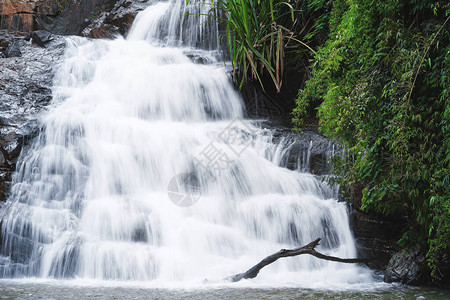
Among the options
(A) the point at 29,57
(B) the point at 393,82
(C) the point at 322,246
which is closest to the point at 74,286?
(C) the point at 322,246

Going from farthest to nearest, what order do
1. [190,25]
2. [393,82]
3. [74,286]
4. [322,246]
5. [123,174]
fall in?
[190,25]
[123,174]
[322,246]
[393,82]
[74,286]

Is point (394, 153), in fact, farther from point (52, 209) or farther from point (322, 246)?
point (52, 209)

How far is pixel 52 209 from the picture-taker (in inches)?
186

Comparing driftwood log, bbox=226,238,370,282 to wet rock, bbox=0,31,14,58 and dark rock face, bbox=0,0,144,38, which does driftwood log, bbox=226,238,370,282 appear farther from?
dark rock face, bbox=0,0,144,38

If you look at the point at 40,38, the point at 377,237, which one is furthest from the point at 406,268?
the point at 40,38

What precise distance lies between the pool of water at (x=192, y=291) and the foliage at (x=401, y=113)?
0.47 metres

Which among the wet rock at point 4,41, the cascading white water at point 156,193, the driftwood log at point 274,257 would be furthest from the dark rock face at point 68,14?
the driftwood log at point 274,257

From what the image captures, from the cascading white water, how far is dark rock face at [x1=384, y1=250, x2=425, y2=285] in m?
0.25

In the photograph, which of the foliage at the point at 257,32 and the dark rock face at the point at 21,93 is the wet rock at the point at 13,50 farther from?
the foliage at the point at 257,32

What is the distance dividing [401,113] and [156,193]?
286cm

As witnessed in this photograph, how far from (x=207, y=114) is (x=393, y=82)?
11.3 ft

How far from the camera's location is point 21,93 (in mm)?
6348

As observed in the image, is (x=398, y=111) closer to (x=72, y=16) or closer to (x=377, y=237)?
(x=377, y=237)

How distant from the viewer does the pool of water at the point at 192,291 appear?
3.28 meters
